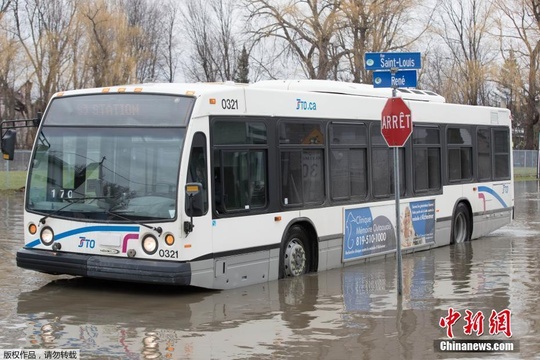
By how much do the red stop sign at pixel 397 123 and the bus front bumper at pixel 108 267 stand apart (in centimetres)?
294

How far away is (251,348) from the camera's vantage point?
864 cm

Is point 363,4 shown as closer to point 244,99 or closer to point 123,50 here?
point 123,50

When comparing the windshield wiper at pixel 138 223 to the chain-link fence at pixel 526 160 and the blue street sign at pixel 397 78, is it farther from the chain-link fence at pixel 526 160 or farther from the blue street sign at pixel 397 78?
the chain-link fence at pixel 526 160

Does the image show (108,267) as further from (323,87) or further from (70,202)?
(323,87)

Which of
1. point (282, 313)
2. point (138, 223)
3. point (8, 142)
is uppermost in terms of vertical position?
point (8, 142)

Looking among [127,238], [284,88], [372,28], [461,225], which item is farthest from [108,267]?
[372,28]

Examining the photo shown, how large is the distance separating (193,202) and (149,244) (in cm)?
75

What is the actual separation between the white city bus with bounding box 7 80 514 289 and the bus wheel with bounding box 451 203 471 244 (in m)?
3.52

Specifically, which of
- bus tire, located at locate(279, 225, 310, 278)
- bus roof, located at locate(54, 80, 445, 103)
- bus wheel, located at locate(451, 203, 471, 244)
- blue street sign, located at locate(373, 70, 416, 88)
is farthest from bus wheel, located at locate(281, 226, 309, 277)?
bus wheel, located at locate(451, 203, 471, 244)

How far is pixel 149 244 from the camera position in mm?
11219

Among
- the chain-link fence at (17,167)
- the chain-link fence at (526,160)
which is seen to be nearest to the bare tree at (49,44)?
the chain-link fence at (17,167)

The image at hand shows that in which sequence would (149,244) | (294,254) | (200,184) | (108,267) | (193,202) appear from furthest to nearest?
(294,254)
(108,267)
(149,244)
(193,202)
(200,184)

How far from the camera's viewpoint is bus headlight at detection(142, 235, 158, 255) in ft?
36.8

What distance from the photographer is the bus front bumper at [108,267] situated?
11.0m
